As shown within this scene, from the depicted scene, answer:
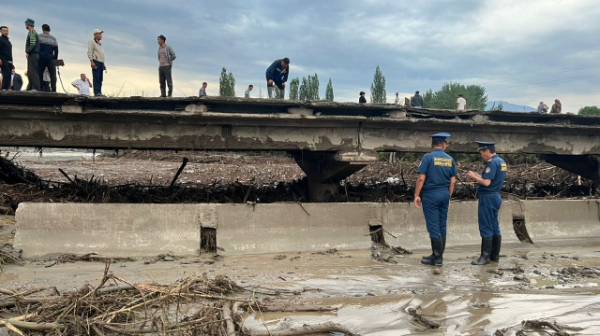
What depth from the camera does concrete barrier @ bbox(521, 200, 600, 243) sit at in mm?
7871

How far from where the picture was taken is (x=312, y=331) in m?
3.50

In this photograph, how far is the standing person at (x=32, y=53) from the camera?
8172 millimetres

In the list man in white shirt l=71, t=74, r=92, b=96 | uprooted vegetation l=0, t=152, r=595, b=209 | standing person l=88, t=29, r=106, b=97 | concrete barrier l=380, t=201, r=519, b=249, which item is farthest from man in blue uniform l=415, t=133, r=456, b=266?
man in white shirt l=71, t=74, r=92, b=96

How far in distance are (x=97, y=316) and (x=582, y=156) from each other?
10.2 meters

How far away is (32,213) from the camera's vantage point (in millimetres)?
5973

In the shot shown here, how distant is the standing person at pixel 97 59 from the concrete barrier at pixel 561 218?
9.30 metres

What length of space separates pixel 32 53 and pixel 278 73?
557cm

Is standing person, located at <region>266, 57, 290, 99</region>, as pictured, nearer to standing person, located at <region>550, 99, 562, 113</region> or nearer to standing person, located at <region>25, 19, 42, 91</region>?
standing person, located at <region>25, 19, 42, 91</region>

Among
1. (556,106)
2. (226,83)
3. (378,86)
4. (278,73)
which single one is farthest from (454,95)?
(278,73)

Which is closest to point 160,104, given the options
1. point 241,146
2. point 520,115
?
point 241,146

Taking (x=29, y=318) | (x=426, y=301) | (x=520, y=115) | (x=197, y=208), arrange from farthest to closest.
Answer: (x=520, y=115), (x=197, y=208), (x=426, y=301), (x=29, y=318)

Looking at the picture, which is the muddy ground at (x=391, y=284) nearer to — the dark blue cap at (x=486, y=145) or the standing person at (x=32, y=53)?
the dark blue cap at (x=486, y=145)

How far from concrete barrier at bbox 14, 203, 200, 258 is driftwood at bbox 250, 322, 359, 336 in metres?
3.11

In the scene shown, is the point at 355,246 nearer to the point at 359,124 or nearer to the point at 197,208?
the point at 359,124
